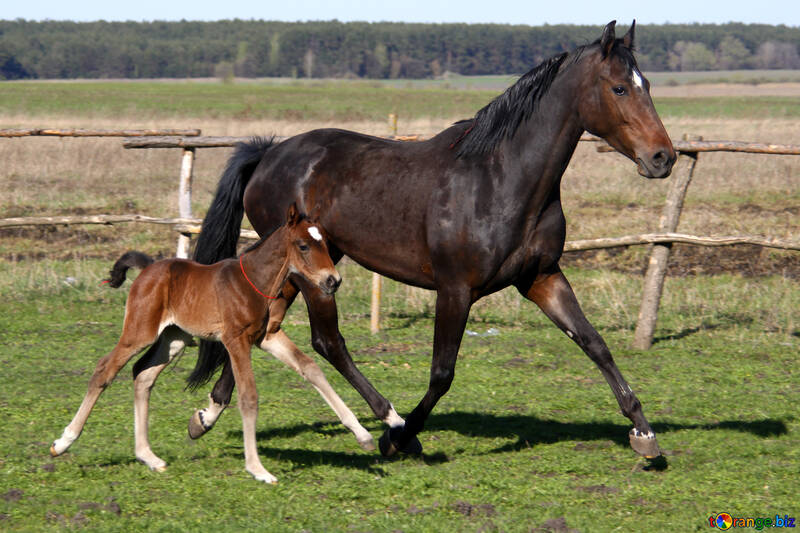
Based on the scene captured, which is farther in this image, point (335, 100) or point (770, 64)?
point (770, 64)

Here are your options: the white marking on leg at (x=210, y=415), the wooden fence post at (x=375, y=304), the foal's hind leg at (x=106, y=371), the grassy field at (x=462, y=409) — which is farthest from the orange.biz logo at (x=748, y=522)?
the wooden fence post at (x=375, y=304)

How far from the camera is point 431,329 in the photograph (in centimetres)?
952

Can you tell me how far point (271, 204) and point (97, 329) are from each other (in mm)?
3836

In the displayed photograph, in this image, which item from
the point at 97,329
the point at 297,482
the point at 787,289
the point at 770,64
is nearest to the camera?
the point at 297,482

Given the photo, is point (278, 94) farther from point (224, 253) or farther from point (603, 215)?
point (224, 253)

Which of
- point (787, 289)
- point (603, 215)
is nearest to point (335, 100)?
point (603, 215)

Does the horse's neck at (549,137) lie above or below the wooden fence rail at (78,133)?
above

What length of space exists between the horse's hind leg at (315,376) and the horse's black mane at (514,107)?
1502mm

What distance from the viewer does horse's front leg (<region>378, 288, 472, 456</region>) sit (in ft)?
17.2

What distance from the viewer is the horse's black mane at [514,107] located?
5.28 metres

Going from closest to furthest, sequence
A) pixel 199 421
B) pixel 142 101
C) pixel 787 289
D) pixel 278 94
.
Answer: pixel 199 421 < pixel 787 289 < pixel 142 101 < pixel 278 94

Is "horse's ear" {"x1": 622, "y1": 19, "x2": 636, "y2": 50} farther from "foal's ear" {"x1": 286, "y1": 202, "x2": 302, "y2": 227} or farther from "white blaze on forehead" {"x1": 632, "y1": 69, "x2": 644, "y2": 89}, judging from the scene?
"foal's ear" {"x1": 286, "y1": 202, "x2": 302, "y2": 227}

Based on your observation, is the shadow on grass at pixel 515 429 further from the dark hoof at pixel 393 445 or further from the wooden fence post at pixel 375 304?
the wooden fence post at pixel 375 304

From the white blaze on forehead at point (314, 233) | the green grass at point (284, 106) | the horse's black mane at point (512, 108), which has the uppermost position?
the horse's black mane at point (512, 108)
